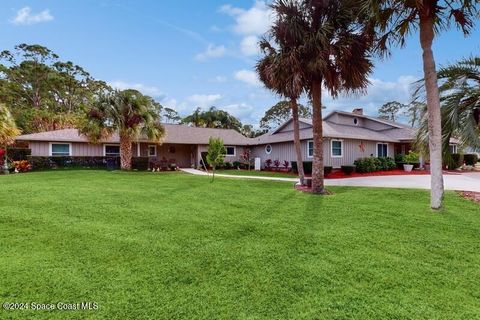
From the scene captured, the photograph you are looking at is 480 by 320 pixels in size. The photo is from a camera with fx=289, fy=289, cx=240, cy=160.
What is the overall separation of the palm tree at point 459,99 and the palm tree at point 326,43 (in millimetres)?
2678

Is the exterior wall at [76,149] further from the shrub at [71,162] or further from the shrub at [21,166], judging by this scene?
the shrub at [21,166]

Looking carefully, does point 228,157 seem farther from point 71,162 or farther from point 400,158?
point 400,158

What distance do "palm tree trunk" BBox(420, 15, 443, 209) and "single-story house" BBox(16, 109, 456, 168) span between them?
37.6 feet

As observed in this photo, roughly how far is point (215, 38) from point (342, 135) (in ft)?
36.5

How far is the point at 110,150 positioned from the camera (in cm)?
2494

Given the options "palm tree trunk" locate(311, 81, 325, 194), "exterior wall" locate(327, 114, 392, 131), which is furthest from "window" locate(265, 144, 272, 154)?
"palm tree trunk" locate(311, 81, 325, 194)

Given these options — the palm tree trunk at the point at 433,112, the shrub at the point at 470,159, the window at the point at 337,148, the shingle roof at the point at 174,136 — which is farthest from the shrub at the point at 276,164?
the shrub at the point at 470,159

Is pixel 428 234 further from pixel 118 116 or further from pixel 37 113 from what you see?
pixel 37 113

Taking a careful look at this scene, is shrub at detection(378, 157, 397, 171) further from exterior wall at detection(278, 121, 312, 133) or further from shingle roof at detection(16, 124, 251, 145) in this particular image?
shingle roof at detection(16, 124, 251, 145)

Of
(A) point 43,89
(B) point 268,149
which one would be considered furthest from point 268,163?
(A) point 43,89

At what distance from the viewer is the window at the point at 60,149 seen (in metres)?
22.6

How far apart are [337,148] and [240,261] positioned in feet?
61.1

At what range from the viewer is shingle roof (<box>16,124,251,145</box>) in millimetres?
22422

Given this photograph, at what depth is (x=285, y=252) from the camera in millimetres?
4930
